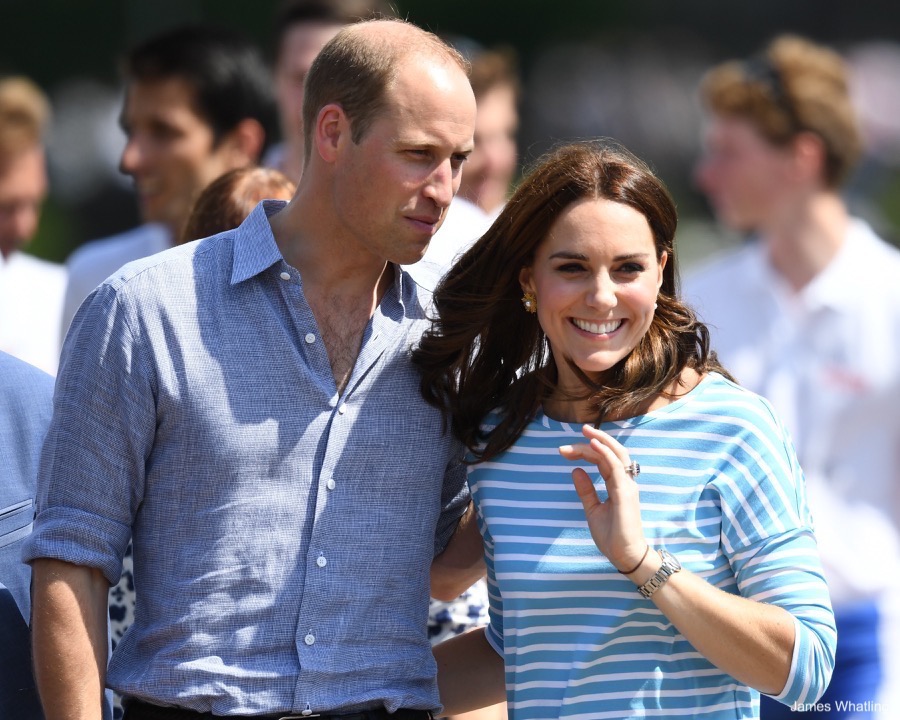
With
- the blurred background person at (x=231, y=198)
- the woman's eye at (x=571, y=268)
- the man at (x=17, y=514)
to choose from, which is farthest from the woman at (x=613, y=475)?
the man at (x=17, y=514)

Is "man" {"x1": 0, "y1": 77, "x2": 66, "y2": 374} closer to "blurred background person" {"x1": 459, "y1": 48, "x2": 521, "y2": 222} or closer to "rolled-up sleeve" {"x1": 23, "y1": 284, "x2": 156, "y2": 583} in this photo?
"blurred background person" {"x1": 459, "y1": 48, "x2": 521, "y2": 222}

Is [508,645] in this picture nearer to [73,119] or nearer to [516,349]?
[516,349]

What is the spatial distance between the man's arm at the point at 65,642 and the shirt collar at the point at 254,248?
59 cm

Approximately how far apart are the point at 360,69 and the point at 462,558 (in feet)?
3.15

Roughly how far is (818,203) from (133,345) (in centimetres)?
341

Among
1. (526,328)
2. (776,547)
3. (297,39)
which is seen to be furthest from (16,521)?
(297,39)

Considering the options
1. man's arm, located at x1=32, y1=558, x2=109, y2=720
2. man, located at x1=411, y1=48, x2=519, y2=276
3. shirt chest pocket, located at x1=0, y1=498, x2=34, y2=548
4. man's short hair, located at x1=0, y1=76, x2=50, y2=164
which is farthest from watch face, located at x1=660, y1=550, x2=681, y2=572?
man's short hair, located at x1=0, y1=76, x2=50, y2=164

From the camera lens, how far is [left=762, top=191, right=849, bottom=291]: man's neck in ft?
16.5

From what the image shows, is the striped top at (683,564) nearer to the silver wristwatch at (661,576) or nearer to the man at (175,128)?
the silver wristwatch at (661,576)

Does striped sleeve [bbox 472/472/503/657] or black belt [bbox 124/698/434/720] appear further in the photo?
striped sleeve [bbox 472/472/503/657]

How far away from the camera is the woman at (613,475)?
2320 millimetres

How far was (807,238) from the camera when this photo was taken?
512cm

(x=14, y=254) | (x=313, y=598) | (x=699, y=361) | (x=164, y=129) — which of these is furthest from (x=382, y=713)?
(x=14, y=254)

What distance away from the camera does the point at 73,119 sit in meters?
11.3
